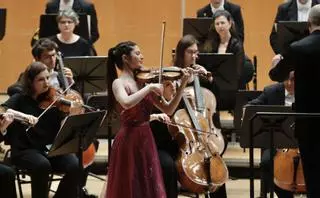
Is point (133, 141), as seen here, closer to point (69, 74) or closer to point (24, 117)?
point (24, 117)

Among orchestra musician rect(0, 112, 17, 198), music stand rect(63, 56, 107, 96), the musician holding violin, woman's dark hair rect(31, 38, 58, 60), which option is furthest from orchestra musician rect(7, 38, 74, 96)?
orchestra musician rect(0, 112, 17, 198)

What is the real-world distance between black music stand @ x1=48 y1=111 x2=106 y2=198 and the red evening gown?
205 millimetres

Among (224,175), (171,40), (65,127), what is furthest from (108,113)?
(171,40)

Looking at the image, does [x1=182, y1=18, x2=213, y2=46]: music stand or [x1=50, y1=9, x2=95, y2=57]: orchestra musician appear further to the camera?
[x1=182, y1=18, x2=213, y2=46]: music stand

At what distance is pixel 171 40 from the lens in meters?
9.46

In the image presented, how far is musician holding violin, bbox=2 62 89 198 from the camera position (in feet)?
17.7

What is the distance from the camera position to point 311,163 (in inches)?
174

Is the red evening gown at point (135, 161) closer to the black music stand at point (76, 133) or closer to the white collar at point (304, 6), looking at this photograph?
the black music stand at point (76, 133)

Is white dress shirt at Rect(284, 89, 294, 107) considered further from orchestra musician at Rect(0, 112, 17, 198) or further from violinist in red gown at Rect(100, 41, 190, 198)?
orchestra musician at Rect(0, 112, 17, 198)

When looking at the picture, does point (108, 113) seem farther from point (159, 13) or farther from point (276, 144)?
point (159, 13)

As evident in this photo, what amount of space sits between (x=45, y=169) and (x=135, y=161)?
3.02ft

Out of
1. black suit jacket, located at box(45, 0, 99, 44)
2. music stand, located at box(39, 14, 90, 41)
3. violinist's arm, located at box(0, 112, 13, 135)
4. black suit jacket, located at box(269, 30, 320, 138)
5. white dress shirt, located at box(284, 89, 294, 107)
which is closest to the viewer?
black suit jacket, located at box(269, 30, 320, 138)

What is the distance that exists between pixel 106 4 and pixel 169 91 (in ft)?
15.2

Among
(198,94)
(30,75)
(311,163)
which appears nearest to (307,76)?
(311,163)
